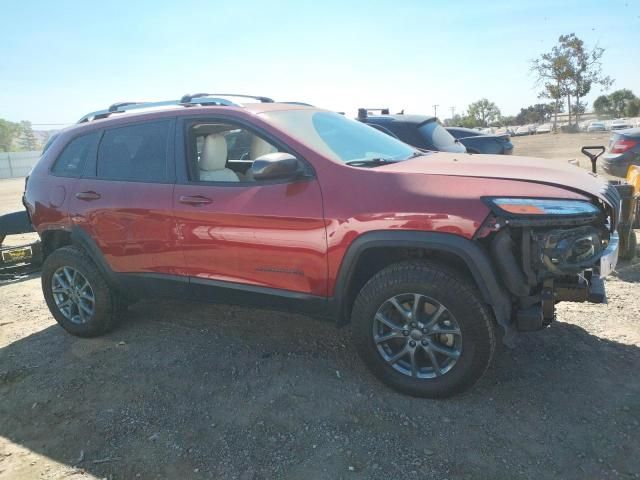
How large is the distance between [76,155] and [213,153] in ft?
4.35

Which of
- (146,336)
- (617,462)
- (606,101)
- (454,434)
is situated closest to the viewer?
(617,462)

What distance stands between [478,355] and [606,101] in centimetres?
6735

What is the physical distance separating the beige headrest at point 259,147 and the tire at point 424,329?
119 centimetres

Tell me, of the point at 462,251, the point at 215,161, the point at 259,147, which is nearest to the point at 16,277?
the point at 215,161

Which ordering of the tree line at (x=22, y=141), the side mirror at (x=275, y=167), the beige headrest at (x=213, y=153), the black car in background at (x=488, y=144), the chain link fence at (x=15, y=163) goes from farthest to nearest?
the tree line at (x=22, y=141), the chain link fence at (x=15, y=163), the black car in background at (x=488, y=144), the beige headrest at (x=213, y=153), the side mirror at (x=275, y=167)

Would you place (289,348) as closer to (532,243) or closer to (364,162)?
(364,162)

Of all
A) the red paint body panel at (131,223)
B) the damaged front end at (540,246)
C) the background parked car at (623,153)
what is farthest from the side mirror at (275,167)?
the background parked car at (623,153)

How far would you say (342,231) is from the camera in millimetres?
2998

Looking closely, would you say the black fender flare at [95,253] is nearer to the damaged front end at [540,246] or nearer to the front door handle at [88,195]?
the front door handle at [88,195]

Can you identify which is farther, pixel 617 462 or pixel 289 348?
pixel 289 348

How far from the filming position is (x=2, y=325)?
A: 478 cm

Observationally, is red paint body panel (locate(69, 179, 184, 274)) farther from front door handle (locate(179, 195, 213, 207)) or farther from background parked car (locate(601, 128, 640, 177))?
background parked car (locate(601, 128, 640, 177))

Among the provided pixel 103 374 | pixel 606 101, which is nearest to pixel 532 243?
pixel 103 374

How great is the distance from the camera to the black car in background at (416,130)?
7086 mm
